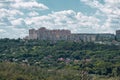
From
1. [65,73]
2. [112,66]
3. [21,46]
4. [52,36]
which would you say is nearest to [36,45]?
[21,46]

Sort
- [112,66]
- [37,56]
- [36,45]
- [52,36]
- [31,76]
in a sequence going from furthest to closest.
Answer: [52,36] < [36,45] < [37,56] < [112,66] < [31,76]

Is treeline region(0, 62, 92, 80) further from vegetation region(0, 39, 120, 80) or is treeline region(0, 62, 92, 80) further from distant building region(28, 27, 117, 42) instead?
distant building region(28, 27, 117, 42)

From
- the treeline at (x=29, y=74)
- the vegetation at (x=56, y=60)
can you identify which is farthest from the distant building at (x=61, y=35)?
the treeline at (x=29, y=74)

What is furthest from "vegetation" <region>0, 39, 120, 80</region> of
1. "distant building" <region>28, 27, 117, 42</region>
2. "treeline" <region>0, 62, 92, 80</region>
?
"distant building" <region>28, 27, 117, 42</region>

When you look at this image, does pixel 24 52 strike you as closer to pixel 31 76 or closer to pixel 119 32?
pixel 31 76

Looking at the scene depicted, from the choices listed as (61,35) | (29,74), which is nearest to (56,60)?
(29,74)

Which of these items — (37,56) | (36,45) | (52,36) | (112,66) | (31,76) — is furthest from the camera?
(52,36)

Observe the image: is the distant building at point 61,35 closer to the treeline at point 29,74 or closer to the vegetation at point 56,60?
the vegetation at point 56,60

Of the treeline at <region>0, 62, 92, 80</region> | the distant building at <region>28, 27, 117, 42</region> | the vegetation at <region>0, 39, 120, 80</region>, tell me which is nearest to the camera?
the treeline at <region>0, 62, 92, 80</region>
